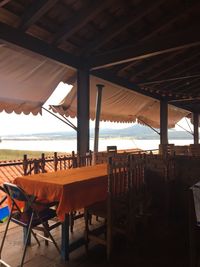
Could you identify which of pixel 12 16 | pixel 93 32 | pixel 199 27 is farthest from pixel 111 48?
pixel 12 16

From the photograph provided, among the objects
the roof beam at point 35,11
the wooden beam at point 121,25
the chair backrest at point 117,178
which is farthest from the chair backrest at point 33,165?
the wooden beam at point 121,25

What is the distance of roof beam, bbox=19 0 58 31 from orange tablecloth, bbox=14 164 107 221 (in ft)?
6.96

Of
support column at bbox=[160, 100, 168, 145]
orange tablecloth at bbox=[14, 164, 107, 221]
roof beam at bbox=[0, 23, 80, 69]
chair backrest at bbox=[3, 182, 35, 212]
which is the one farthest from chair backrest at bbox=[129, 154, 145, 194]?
support column at bbox=[160, 100, 168, 145]

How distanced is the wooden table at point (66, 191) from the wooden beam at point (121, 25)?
2627 millimetres

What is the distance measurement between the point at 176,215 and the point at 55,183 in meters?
2.02

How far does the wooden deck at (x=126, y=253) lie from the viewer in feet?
7.97

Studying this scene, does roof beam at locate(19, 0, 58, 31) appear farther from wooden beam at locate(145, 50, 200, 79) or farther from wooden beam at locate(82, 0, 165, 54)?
wooden beam at locate(145, 50, 200, 79)

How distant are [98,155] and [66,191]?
1.97 metres

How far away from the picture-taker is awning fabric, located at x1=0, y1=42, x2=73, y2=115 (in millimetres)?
3893

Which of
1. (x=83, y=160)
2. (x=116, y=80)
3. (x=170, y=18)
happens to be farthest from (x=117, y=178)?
(x=116, y=80)

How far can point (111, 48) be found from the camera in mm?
4812

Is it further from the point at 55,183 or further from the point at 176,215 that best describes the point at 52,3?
the point at 176,215

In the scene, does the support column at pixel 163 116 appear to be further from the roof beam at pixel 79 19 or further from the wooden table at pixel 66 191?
the wooden table at pixel 66 191

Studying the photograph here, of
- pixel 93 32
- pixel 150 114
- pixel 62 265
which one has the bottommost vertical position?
pixel 62 265
